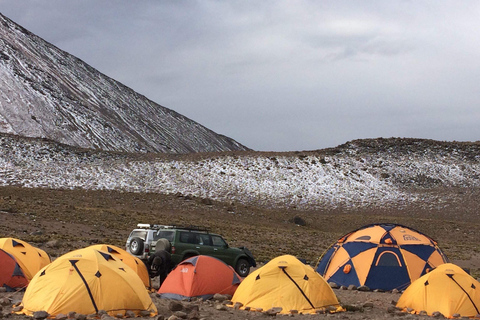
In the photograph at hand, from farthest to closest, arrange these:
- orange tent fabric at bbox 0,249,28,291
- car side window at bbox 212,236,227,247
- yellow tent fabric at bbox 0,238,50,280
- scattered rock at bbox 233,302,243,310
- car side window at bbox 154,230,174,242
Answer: car side window at bbox 212,236,227,247 → car side window at bbox 154,230,174,242 → yellow tent fabric at bbox 0,238,50,280 → orange tent fabric at bbox 0,249,28,291 → scattered rock at bbox 233,302,243,310

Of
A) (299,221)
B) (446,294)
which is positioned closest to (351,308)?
(446,294)

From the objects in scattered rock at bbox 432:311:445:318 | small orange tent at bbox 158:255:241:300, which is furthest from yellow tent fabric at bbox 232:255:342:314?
scattered rock at bbox 432:311:445:318

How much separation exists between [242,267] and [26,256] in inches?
293

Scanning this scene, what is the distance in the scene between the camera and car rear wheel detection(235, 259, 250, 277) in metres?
20.4

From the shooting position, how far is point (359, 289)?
57.8 feet

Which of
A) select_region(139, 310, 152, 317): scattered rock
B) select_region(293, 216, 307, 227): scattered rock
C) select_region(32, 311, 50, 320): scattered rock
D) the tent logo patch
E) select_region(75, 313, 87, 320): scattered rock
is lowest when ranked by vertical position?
select_region(293, 216, 307, 227): scattered rock

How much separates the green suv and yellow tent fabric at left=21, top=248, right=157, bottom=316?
5.47 metres

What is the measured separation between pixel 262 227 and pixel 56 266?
31.7m

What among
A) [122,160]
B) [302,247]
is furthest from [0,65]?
[302,247]

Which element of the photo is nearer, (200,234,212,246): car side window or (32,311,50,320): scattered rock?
(32,311,50,320): scattered rock

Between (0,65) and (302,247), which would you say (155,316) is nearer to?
(302,247)

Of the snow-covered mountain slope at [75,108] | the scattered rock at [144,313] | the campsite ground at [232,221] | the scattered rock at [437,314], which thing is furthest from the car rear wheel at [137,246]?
the snow-covered mountain slope at [75,108]

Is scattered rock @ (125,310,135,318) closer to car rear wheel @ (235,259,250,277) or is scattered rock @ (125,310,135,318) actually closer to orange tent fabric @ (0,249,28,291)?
orange tent fabric @ (0,249,28,291)

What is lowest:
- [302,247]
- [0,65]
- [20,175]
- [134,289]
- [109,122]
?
[302,247]
